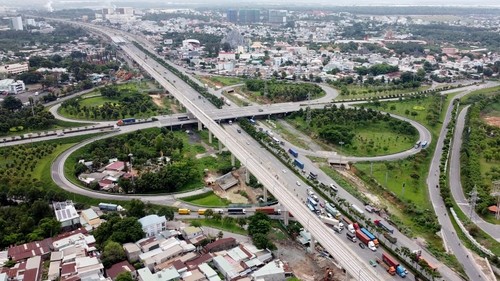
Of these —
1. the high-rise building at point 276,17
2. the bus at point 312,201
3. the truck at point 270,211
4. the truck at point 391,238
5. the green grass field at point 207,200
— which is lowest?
the green grass field at point 207,200

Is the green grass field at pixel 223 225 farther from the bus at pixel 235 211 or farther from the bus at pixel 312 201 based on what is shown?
the bus at pixel 312 201

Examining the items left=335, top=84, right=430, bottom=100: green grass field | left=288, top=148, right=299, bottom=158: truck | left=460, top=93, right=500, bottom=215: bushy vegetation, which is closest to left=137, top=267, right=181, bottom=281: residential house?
left=288, top=148, right=299, bottom=158: truck

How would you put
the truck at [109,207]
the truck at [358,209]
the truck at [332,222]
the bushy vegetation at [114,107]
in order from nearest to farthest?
the truck at [332,222]
the truck at [358,209]
the truck at [109,207]
the bushy vegetation at [114,107]

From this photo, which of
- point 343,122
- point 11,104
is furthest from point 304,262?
point 11,104

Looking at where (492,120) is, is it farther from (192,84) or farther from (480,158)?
(192,84)

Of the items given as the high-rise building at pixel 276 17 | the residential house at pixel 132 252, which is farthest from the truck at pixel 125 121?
the high-rise building at pixel 276 17

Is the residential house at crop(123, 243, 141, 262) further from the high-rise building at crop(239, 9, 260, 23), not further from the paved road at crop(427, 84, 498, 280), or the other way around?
the high-rise building at crop(239, 9, 260, 23)

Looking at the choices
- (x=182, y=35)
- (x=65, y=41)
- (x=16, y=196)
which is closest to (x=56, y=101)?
(x=16, y=196)
